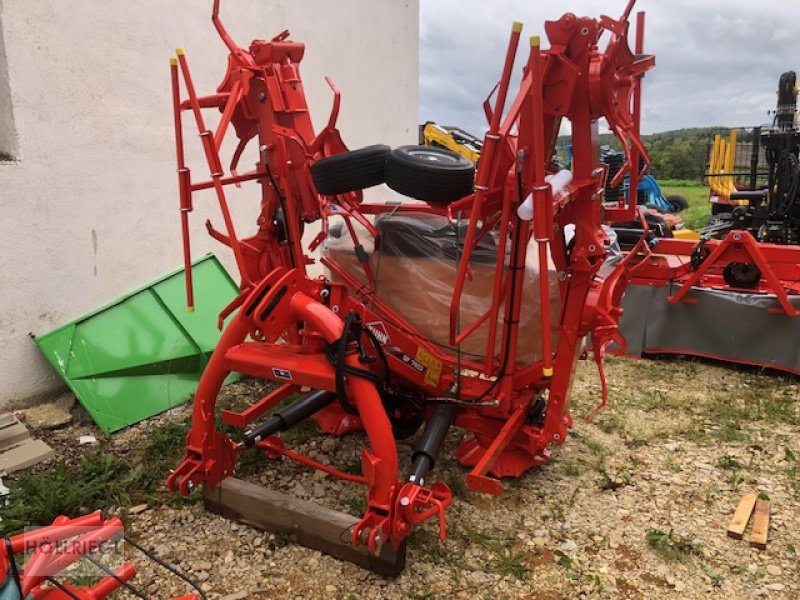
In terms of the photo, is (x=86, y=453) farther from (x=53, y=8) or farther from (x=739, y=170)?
(x=739, y=170)

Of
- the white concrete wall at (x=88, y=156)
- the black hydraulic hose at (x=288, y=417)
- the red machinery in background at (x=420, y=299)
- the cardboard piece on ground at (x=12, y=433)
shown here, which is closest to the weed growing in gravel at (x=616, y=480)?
the red machinery in background at (x=420, y=299)

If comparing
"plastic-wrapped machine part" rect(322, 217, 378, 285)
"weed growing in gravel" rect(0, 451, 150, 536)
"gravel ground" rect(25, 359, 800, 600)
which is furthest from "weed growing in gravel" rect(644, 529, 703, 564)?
"weed growing in gravel" rect(0, 451, 150, 536)

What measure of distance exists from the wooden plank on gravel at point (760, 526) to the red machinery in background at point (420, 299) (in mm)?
1083

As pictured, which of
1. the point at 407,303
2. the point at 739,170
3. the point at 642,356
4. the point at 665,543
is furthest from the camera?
the point at 739,170

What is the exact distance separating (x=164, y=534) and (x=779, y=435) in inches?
160

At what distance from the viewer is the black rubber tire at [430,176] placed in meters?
2.94

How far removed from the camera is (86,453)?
3.94 m

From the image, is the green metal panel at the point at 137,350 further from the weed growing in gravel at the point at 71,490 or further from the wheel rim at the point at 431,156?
the wheel rim at the point at 431,156

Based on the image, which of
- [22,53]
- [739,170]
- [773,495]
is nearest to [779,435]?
[773,495]

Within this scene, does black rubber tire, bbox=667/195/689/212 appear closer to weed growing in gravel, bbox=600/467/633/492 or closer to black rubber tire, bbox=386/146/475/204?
weed growing in gravel, bbox=600/467/633/492

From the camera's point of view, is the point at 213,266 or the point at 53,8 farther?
the point at 213,266

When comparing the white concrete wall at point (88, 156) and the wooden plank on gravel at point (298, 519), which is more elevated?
the white concrete wall at point (88, 156)

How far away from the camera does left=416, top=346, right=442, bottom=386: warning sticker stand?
11.8ft

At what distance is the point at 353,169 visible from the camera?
10.5 ft
